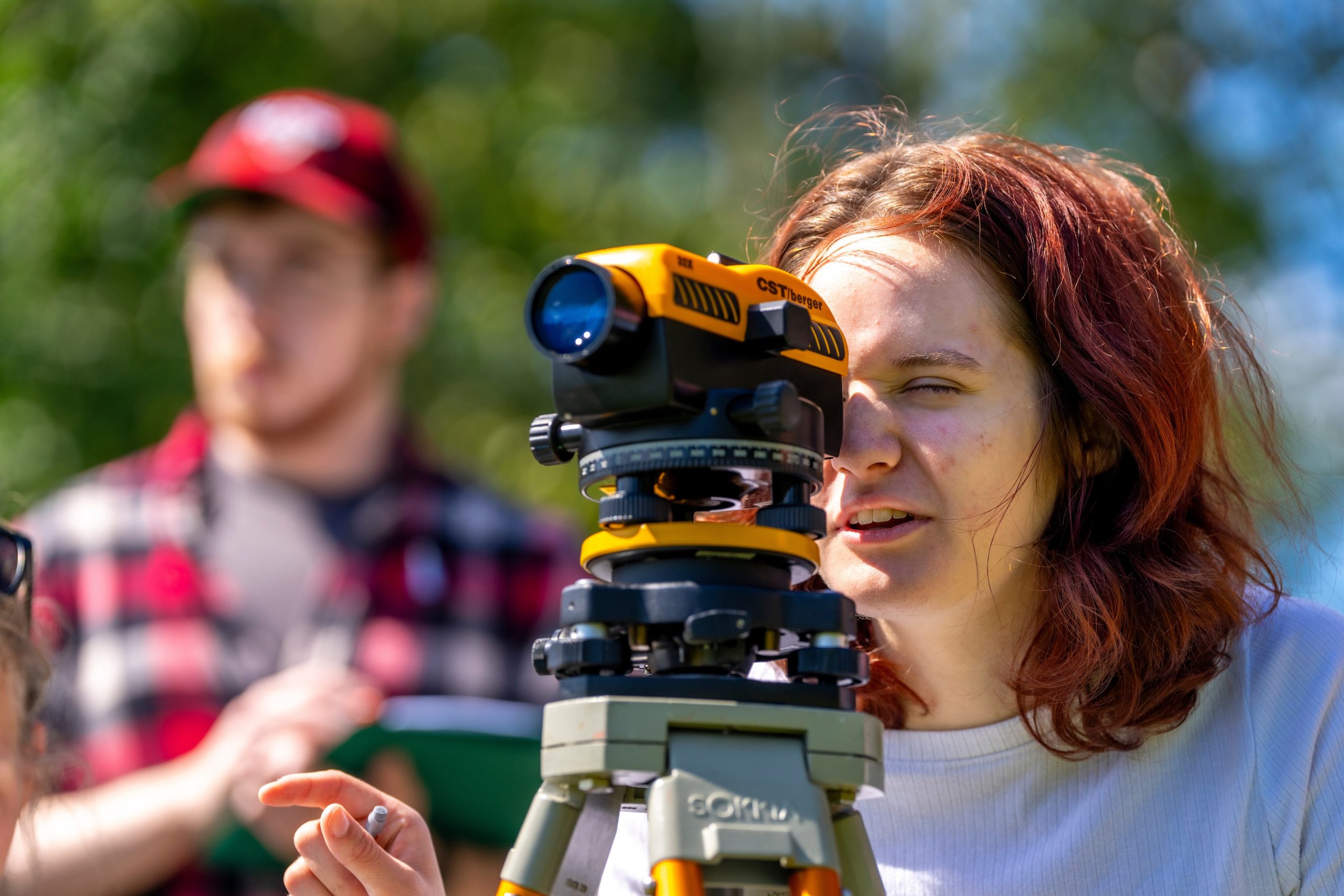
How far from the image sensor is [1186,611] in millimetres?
1756

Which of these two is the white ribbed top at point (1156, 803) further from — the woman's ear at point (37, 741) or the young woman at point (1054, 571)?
the woman's ear at point (37, 741)

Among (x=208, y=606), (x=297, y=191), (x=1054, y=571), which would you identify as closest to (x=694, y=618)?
(x=1054, y=571)

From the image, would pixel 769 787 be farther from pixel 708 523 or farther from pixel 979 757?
pixel 979 757

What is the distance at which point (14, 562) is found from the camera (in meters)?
1.82

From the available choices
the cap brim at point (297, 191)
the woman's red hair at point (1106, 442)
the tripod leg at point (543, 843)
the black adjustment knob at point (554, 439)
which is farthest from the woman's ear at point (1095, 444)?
the cap brim at point (297, 191)

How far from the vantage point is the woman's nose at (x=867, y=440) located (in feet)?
5.34

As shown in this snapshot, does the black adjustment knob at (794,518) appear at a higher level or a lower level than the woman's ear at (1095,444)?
lower

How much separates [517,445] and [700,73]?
9.28 feet

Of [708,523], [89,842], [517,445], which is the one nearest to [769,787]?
[708,523]

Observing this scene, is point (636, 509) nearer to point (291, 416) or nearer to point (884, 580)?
point (884, 580)

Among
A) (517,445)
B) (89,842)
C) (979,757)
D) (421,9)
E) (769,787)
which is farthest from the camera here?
(421,9)

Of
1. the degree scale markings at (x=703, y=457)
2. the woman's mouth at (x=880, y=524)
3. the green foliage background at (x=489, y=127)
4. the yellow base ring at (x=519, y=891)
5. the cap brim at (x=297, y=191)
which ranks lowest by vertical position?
the yellow base ring at (x=519, y=891)

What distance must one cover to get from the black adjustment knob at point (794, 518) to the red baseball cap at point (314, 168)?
3.17m

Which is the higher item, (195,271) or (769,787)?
(195,271)
